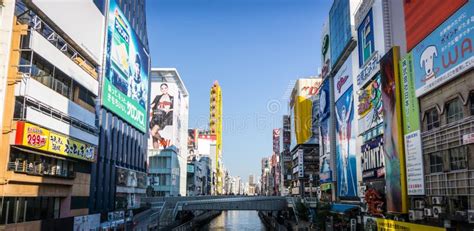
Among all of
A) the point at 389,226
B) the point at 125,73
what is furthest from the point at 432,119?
the point at 125,73

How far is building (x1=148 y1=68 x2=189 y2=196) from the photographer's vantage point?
354ft

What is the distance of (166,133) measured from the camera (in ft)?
372

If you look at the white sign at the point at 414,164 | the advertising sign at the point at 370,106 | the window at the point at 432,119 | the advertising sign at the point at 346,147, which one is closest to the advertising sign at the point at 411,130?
the white sign at the point at 414,164

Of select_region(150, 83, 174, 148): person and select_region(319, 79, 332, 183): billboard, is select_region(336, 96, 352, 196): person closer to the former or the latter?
select_region(319, 79, 332, 183): billboard

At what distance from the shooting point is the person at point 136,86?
199ft

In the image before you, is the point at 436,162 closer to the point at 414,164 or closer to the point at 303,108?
the point at 414,164

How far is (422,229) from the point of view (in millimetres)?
30531

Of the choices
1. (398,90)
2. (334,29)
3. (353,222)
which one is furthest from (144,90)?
(398,90)

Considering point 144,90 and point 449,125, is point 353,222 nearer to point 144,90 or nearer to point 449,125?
point 449,125

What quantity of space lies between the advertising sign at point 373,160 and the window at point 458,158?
15.6 m

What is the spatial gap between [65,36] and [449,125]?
103ft

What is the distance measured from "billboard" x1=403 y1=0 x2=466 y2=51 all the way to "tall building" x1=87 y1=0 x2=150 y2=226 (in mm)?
30786

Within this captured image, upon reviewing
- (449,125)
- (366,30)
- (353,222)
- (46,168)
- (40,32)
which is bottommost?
Answer: (353,222)

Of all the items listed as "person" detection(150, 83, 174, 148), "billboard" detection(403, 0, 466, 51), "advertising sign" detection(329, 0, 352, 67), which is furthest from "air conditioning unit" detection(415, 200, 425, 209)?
"person" detection(150, 83, 174, 148)
